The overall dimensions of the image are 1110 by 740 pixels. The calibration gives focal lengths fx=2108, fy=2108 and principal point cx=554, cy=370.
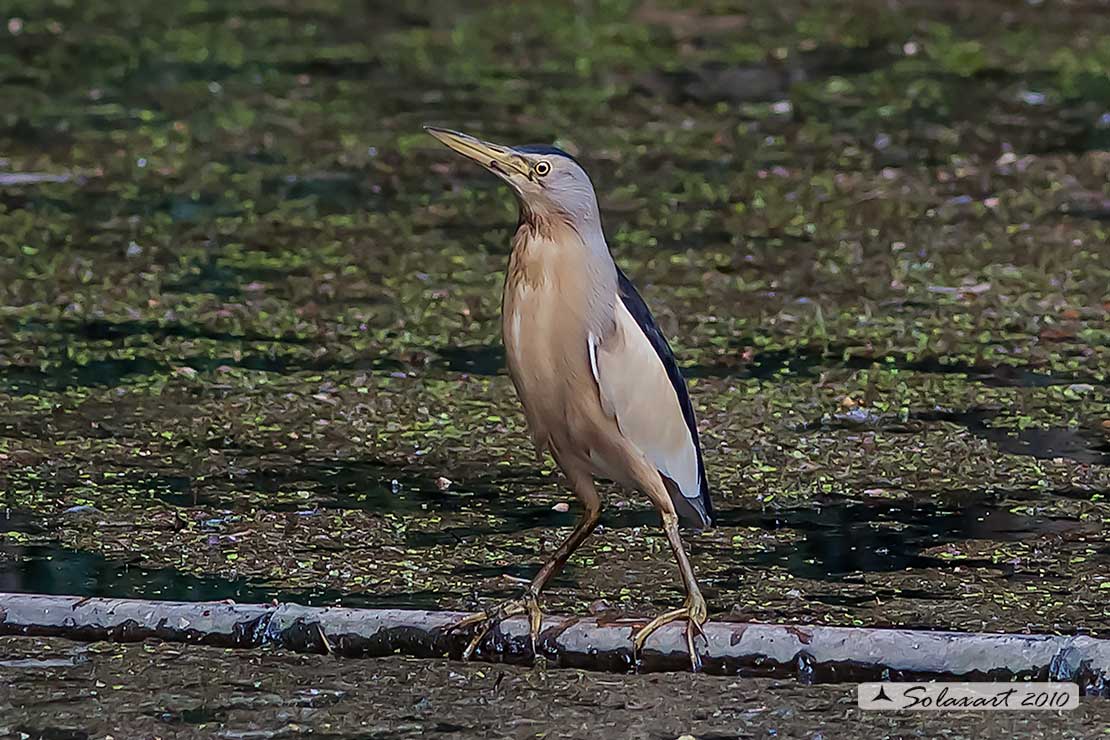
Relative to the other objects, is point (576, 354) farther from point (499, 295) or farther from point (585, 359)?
point (499, 295)

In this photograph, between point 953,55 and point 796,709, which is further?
point 953,55

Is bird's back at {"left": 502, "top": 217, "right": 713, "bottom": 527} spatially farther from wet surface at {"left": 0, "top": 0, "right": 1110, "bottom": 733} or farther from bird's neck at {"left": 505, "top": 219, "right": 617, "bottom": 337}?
wet surface at {"left": 0, "top": 0, "right": 1110, "bottom": 733}

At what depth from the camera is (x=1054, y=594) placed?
532 centimetres

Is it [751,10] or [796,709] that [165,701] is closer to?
[796,709]

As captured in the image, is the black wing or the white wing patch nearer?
the white wing patch

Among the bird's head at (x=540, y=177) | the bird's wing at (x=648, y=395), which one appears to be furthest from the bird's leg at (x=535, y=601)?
the bird's head at (x=540, y=177)

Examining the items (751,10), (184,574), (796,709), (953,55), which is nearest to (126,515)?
(184,574)

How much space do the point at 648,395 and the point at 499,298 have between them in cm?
352

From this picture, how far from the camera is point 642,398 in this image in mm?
4809

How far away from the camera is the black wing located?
4.87m

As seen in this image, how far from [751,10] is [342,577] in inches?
411

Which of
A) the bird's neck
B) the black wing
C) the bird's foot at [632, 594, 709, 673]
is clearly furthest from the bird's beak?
the bird's foot at [632, 594, 709, 673]

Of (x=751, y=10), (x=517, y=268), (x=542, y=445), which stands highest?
(x=751, y=10)

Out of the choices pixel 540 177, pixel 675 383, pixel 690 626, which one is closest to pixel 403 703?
pixel 690 626
